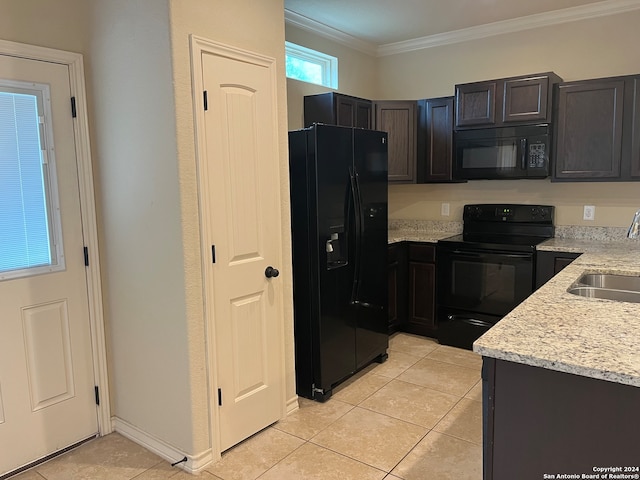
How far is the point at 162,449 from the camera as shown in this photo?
2.51 meters

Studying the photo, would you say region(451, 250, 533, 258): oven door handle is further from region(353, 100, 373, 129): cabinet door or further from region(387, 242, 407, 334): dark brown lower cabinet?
region(353, 100, 373, 129): cabinet door

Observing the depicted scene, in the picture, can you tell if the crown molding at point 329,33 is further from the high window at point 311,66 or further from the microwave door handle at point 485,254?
the microwave door handle at point 485,254

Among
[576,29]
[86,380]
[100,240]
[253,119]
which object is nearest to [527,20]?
[576,29]

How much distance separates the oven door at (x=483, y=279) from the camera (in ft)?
11.9

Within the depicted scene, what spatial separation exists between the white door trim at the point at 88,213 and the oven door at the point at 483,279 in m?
2.65

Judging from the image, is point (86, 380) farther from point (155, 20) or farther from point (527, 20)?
point (527, 20)

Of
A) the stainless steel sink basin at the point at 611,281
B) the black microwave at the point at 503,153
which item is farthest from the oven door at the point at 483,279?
the stainless steel sink basin at the point at 611,281

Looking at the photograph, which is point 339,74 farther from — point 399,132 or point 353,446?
point 353,446

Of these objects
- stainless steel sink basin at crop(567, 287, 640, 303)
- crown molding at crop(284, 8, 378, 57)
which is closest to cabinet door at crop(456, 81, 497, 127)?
crown molding at crop(284, 8, 378, 57)

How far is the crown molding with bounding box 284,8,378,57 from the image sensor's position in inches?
149

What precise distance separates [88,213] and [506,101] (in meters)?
3.10

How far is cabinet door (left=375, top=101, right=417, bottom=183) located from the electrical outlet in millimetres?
1466

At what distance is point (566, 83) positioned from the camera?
354 centimetres

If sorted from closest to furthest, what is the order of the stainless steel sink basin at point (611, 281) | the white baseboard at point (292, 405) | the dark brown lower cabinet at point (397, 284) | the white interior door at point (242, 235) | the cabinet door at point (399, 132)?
the white interior door at point (242, 235)
the stainless steel sink basin at point (611, 281)
the white baseboard at point (292, 405)
the dark brown lower cabinet at point (397, 284)
the cabinet door at point (399, 132)
